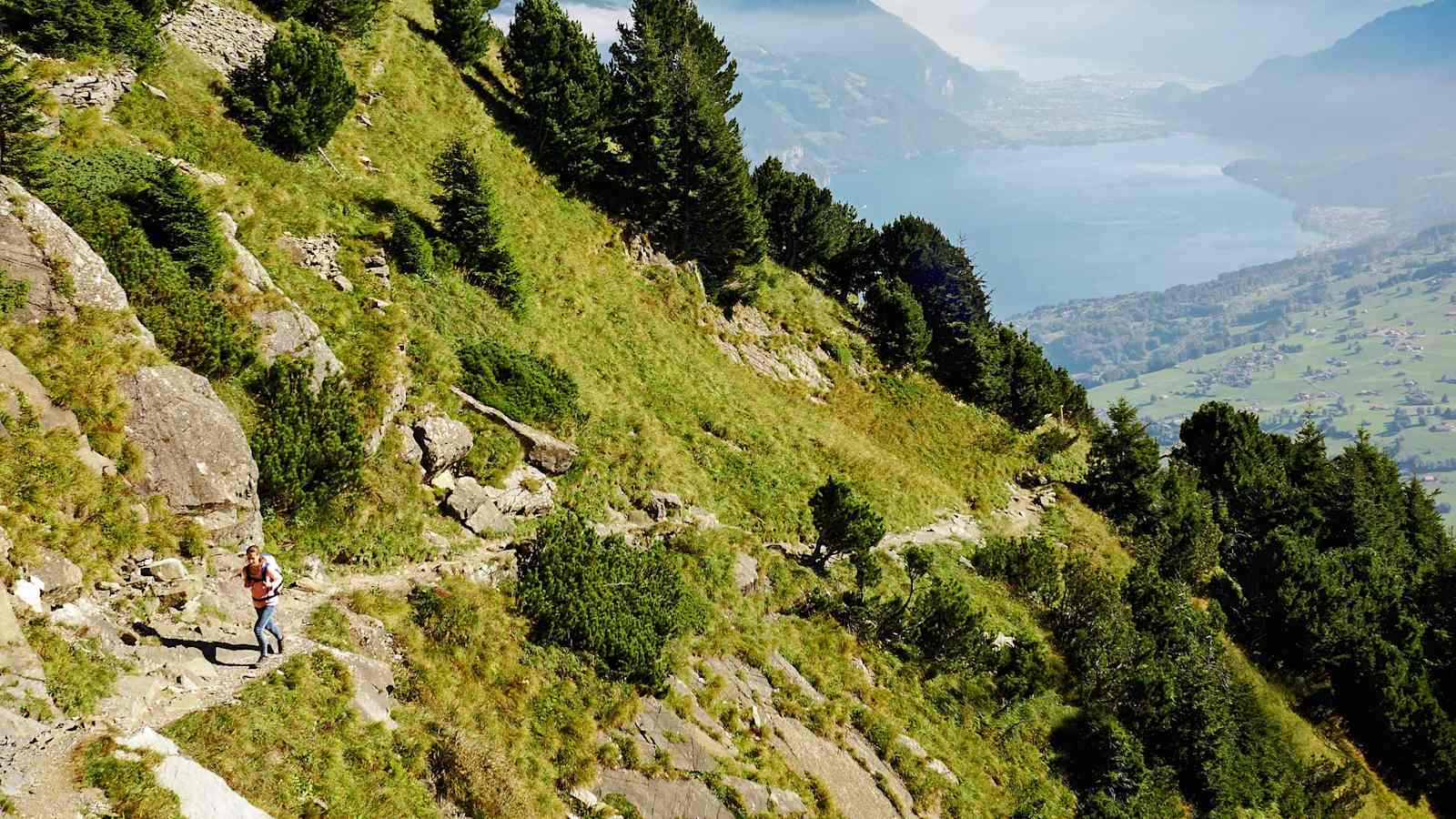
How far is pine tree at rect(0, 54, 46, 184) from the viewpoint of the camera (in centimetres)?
1534

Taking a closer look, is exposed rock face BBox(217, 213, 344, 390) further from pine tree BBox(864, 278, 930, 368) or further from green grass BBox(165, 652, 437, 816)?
pine tree BBox(864, 278, 930, 368)

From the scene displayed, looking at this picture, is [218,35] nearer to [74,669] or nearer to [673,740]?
[74,669]

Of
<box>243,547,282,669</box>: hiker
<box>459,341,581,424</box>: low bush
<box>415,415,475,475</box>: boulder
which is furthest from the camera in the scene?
<box>459,341,581,424</box>: low bush

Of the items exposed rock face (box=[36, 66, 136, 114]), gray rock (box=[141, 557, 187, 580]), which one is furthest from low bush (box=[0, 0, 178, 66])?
gray rock (box=[141, 557, 187, 580])

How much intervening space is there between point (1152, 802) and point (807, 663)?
10869 mm

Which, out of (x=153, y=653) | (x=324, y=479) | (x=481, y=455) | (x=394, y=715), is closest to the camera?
(x=153, y=653)

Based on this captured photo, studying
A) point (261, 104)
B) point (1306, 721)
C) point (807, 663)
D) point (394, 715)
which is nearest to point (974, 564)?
point (807, 663)

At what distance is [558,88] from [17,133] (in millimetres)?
28047

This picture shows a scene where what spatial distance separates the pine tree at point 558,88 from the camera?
40094mm

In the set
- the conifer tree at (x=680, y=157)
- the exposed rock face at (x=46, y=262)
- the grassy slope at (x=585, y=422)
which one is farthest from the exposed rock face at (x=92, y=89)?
the conifer tree at (x=680, y=157)

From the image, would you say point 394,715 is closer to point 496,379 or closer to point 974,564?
point 496,379

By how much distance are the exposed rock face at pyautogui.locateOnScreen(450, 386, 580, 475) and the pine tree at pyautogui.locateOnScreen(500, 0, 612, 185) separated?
938 inches

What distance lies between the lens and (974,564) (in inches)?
1212

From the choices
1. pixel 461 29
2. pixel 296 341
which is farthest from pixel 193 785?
pixel 461 29
